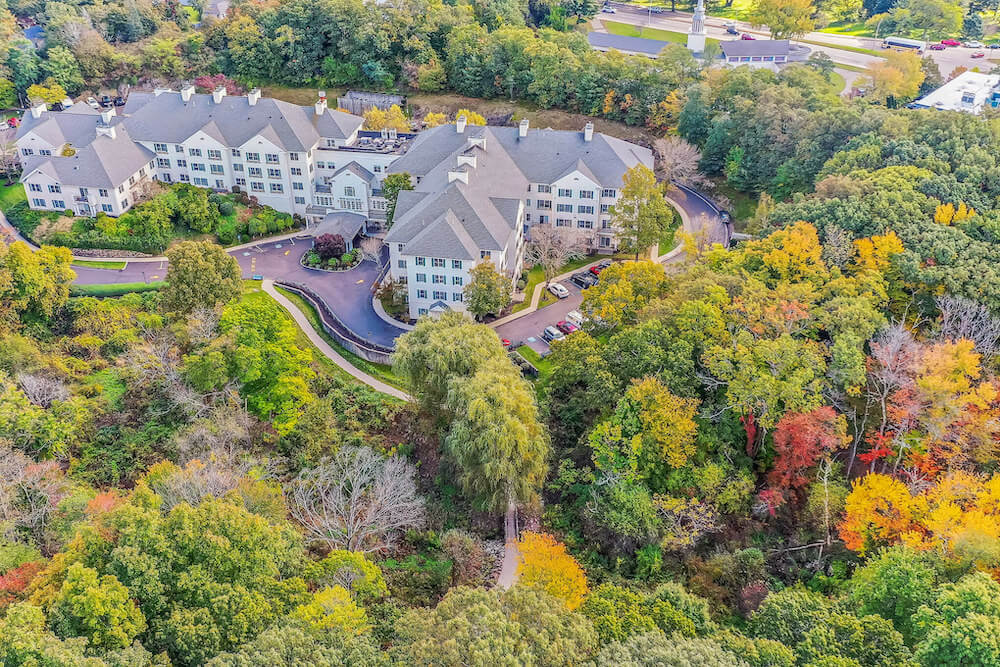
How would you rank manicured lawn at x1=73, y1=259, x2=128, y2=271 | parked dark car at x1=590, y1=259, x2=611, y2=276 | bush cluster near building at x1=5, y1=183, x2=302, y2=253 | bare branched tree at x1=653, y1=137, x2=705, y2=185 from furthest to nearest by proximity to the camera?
bare branched tree at x1=653, y1=137, x2=705, y2=185
bush cluster near building at x1=5, y1=183, x2=302, y2=253
manicured lawn at x1=73, y1=259, x2=128, y2=271
parked dark car at x1=590, y1=259, x2=611, y2=276

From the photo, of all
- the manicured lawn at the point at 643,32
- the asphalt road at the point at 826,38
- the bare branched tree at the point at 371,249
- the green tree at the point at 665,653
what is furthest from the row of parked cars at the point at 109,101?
the green tree at the point at 665,653

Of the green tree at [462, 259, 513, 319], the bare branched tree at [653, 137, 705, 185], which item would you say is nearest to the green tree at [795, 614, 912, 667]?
the green tree at [462, 259, 513, 319]

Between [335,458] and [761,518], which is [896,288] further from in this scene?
[335,458]

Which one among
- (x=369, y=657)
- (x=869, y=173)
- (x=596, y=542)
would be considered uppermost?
(x=869, y=173)

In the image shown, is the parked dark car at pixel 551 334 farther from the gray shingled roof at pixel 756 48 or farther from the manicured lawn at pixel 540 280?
the gray shingled roof at pixel 756 48

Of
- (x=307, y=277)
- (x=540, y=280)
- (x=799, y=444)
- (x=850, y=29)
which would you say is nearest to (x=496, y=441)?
(x=799, y=444)

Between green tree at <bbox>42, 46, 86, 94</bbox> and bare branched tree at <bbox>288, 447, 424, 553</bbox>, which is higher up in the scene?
Answer: green tree at <bbox>42, 46, 86, 94</bbox>

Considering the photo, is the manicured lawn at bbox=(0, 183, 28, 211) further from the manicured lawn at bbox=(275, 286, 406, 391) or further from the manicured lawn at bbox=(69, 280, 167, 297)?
the manicured lawn at bbox=(275, 286, 406, 391)

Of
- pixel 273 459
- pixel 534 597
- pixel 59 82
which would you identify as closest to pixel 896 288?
pixel 534 597
